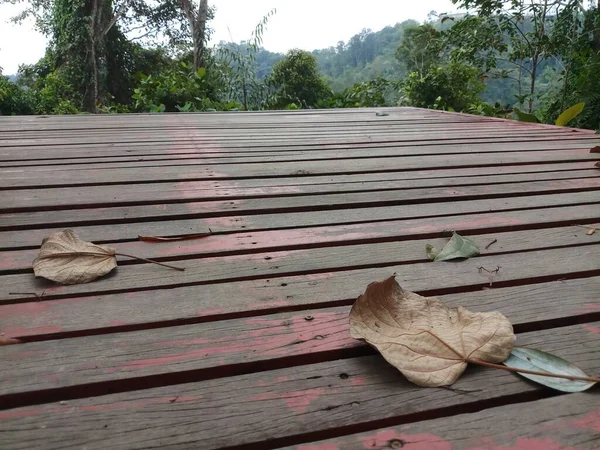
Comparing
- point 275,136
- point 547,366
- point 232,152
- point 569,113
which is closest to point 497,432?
point 547,366

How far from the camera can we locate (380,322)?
68 cm

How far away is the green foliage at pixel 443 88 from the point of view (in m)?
5.43

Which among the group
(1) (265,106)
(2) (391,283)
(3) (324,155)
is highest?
(1) (265,106)

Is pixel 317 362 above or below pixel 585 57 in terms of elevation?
below

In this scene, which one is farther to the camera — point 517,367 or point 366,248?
point 366,248

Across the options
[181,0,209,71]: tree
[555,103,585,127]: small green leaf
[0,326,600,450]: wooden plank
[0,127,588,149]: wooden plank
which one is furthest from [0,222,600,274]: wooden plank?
[181,0,209,71]: tree

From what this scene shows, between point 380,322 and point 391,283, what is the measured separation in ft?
0.21

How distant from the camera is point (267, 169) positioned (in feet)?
5.70

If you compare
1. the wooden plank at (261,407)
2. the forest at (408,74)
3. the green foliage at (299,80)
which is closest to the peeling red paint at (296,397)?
the wooden plank at (261,407)

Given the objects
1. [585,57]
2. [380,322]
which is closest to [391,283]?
[380,322]

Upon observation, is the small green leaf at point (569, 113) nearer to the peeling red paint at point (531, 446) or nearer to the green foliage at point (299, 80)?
the peeling red paint at point (531, 446)

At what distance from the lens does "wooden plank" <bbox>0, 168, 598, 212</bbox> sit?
1331mm

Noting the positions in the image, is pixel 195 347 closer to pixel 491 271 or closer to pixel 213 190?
Result: pixel 491 271

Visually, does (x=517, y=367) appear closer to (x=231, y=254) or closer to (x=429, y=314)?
(x=429, y=314)
